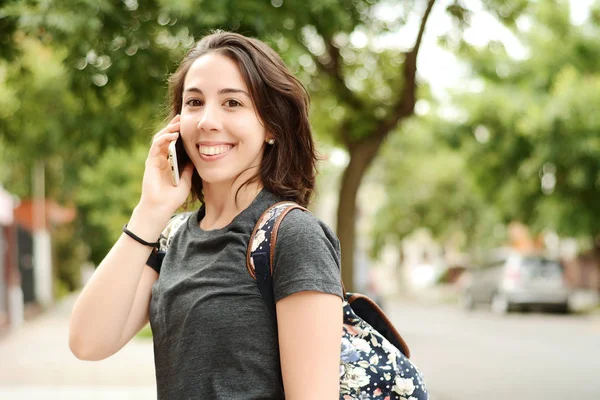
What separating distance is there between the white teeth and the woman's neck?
9 cm

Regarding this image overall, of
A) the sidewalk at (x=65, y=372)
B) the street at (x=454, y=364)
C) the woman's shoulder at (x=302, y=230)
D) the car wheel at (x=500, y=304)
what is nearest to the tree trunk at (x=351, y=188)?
the street at (x=454, y=364)

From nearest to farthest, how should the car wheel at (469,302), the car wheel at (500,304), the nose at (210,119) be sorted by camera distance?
the nose at (210,119), the car wheel at (500,304), the car wheel at (469,302)

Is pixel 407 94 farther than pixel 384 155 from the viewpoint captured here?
No

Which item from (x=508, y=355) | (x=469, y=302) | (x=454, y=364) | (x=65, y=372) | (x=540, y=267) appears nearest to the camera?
(x=65, y=372)

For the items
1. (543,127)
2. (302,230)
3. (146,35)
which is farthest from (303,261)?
(543,127)

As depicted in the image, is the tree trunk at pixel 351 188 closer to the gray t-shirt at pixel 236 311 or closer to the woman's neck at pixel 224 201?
the woman's neck at pixel 224 201

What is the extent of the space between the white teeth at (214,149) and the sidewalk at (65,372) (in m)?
6.96

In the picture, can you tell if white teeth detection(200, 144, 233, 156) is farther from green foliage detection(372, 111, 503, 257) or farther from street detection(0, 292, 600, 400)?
green foliage detection(372, 111, 503, 257)

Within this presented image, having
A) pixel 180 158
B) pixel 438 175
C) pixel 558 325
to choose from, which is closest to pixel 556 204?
pixel 558 325

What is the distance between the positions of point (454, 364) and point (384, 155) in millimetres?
19490

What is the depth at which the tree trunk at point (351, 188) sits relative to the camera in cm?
1018

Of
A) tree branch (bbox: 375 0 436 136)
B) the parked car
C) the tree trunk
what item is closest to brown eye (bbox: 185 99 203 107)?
tree branch (bbox: 375 0 436 136)

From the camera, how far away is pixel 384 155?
30422 millimetres

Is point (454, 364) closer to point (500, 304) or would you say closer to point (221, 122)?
point (221, 122)
